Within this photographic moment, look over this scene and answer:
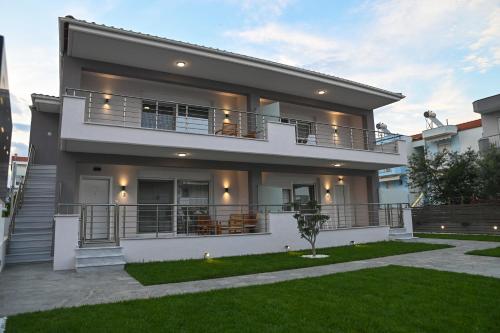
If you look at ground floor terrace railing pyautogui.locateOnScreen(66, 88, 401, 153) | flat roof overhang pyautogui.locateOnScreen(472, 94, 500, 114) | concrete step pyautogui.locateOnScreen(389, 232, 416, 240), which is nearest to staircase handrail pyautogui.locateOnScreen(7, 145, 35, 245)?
ground floor terrace railing pyautogui.locateOnScreen(66, 88, 401, 153)

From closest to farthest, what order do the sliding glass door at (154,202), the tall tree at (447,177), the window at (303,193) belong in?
the sliding glass door at (154,202), the window at (303,193), the tall tree at (447,177)

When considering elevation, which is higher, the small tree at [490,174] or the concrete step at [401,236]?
the small tree at [490,174]

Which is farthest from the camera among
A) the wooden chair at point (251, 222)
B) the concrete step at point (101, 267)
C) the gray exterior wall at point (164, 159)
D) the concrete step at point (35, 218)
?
the wooden chair at point (251, 222)

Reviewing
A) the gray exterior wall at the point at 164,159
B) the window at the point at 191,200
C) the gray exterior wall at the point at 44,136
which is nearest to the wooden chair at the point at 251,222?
the gray exterior wall at the point at 164,159

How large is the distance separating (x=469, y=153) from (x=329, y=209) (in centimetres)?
1066

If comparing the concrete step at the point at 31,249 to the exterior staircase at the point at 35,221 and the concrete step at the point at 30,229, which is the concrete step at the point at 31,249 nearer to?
the exterior staircase at the point at 35,221

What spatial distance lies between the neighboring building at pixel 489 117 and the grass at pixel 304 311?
61.1ft

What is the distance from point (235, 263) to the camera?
31.9 feet

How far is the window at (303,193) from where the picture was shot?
56.5ft

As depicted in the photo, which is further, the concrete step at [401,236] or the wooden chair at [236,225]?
the concrete step at [401,236]

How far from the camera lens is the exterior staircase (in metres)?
10.5

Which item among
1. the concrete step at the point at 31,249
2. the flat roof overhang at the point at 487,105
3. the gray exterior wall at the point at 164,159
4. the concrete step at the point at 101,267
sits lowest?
the concrete step at the point at 101,267

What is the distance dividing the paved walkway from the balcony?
12.8 ft

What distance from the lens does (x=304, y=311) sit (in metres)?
5.02
